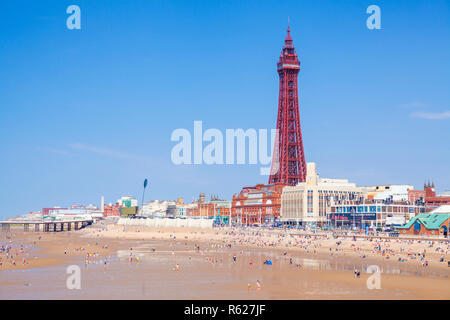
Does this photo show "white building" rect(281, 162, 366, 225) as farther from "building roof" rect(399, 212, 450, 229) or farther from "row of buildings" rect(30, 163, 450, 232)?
"building roof" rect(399, 212, 450, 229)

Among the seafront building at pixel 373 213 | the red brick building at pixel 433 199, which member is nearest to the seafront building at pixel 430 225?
the seafront building at pixel 373 213

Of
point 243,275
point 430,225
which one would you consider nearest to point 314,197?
point 430,225

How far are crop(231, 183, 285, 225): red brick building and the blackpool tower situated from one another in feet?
11.2

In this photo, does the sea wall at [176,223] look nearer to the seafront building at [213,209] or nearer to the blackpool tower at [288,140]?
the blackpool tower at [288,140]

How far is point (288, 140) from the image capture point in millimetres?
129250

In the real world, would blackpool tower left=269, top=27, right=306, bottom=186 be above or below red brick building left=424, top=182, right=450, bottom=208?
above

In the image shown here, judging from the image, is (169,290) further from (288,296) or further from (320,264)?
(320,264)

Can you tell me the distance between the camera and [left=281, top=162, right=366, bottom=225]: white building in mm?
110438

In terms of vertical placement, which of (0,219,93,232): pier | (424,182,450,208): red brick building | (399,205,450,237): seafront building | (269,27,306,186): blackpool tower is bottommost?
(0,219,93,232): pier

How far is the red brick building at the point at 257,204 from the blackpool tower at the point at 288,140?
3420 mm

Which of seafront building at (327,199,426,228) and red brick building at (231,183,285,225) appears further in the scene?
red brick building at (231,183,285,225)

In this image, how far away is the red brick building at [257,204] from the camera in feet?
411

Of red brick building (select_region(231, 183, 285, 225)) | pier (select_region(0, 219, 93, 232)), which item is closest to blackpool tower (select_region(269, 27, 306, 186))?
red brick building (select_region(231, 183, 285, 225))
